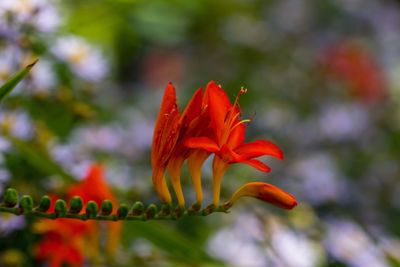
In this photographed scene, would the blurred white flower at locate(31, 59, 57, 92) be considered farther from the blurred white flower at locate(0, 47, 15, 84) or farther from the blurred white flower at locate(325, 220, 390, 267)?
the blurred white flower at locate(325, 220, 390, 267)

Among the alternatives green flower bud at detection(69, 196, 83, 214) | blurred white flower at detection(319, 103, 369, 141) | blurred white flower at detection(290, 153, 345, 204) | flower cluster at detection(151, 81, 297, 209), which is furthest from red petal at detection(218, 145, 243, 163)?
blurred white flower at detection(319, 103, 369, 141)

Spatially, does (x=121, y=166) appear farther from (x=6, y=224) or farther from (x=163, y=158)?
(x=163, y=158)

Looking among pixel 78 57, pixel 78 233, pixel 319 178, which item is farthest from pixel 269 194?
pixel 319 178

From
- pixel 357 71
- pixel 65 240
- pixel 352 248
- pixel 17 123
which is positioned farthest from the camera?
pixel 357 71

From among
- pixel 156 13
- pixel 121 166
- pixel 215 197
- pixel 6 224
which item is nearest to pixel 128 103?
pixel 156 13

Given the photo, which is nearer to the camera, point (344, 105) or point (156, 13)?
point (156, 13)

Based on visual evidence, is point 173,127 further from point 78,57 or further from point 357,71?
point 357,71

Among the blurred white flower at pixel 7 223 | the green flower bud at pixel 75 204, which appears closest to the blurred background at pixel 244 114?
the blurred white flower at pixel 7 223
